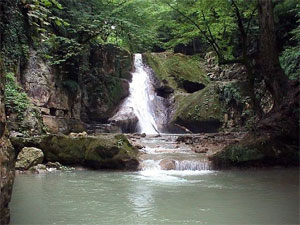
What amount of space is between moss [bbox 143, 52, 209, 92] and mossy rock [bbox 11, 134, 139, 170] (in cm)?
1070

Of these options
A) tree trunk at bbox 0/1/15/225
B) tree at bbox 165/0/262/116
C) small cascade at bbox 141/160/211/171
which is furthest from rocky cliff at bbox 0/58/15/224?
tree at bbox 165/0/262/116

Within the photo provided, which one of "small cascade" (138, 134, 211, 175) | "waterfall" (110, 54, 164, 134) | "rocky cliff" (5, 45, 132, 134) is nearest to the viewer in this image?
"small cascade" (138, 134, 211, 175)

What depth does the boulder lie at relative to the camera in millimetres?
8094

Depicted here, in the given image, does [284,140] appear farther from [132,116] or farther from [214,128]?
[132,116]

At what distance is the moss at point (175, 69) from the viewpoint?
19.6 metres

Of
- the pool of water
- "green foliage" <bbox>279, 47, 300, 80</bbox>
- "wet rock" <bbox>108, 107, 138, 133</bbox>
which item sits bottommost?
the pool of water

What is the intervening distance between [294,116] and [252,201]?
4661 mm

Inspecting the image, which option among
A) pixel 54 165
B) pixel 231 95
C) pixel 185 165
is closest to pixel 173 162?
pixel 185 165

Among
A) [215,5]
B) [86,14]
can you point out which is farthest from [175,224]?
[86,14]

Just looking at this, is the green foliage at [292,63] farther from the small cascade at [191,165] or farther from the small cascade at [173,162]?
the small cascade at [191,165]

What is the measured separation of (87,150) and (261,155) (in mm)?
4616

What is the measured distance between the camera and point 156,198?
5.28 meters

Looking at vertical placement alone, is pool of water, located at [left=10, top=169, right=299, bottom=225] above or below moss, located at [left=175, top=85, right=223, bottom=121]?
below

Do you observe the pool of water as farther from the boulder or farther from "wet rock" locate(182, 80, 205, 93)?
"wet rock" locate(182, 80, 205, 93)
